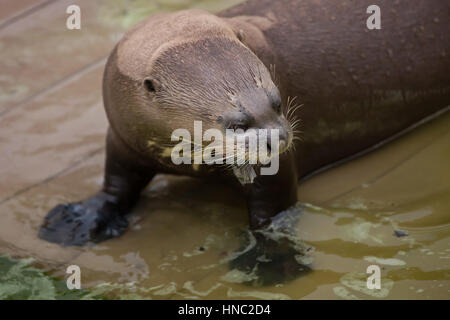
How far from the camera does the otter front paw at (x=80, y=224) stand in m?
4.08

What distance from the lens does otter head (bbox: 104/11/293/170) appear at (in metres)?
3.29

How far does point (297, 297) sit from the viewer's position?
351cm

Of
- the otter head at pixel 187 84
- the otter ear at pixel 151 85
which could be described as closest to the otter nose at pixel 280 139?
the otter head at pixel 187 84

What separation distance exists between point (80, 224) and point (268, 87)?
1386 mm

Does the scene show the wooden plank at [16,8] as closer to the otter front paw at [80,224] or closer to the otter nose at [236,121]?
the otter front paw at [80,224]

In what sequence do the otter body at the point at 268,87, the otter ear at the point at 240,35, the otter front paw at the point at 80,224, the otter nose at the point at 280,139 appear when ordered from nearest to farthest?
the otter nose at the point at 280,139 → the otter body at the point at 268,87 → the otter ear at the point at 240,35 → the otter front paw at the point at 80,224

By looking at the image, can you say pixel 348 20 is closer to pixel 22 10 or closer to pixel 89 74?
pixel 89 74

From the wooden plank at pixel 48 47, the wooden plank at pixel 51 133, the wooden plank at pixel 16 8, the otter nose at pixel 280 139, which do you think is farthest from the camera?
the wooden plank at pixel 16 8

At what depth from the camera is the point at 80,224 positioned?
4.14 m

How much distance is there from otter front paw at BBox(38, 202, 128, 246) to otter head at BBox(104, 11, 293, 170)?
0.57 meters

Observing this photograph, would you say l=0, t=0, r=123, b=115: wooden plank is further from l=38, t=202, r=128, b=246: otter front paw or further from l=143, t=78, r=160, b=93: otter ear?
l=143, t=78, r=160, b=93: otter ear

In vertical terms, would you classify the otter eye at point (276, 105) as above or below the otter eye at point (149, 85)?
below

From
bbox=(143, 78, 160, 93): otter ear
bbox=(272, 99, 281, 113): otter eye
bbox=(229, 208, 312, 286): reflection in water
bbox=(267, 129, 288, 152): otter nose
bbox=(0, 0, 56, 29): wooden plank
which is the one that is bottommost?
bbox=(229, 208, 312, 286): reflection in water

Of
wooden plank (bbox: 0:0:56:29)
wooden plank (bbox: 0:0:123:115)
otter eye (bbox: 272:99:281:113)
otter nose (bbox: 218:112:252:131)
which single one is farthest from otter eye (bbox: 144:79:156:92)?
wooden plank (bbox: 0:0:56:29)
